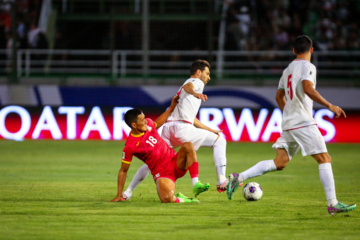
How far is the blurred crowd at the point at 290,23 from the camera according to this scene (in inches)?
852

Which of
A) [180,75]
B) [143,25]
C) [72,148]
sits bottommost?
[72,148]

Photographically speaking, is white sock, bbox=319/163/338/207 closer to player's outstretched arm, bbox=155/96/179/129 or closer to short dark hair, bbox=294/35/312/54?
short dark hair, bbox=294/35/312/54

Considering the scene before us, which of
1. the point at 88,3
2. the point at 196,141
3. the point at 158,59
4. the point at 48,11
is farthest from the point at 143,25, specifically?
the point at 196,141

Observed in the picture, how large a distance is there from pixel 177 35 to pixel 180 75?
1.54 m

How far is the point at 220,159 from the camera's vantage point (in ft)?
31.0

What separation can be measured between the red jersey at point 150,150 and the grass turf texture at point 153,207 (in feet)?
1.71

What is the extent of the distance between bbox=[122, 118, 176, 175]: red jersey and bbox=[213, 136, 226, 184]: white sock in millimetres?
707

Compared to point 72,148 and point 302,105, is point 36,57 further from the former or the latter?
point 302,105

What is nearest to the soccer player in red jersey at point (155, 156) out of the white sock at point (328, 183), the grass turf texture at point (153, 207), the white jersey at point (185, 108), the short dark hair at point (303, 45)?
the grass turf texture at point (153, 207)

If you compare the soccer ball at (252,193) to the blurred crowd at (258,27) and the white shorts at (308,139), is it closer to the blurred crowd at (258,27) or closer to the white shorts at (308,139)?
the white shorts at (308,139)

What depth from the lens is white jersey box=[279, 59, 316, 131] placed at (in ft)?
25.9

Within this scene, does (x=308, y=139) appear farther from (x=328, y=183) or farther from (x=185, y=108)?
(x=185, y=108)

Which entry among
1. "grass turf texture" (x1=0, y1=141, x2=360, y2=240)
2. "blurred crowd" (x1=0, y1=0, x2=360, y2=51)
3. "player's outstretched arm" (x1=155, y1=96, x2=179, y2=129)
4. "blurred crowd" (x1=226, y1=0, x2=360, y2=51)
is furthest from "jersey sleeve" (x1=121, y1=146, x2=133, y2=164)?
"blurred crowd" (x1=226, y1=0, x2=360, y2=51)

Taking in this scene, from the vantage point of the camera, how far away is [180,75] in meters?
20.7
